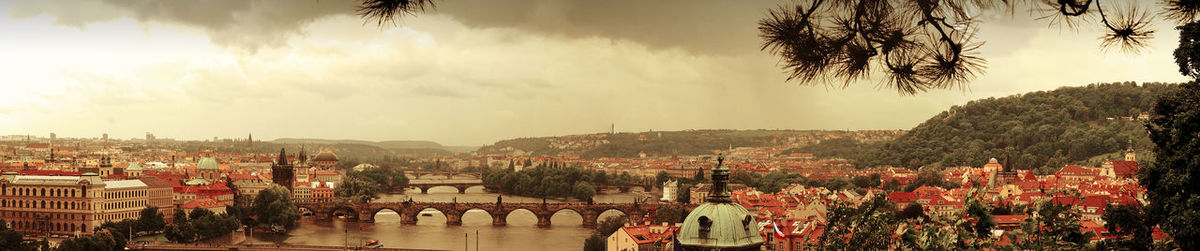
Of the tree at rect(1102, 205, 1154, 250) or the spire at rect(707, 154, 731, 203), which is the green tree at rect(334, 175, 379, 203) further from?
the tree at rect(1102, 205, 1154, 250)

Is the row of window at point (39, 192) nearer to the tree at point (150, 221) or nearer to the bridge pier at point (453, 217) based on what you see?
the tree at point (150, 221)

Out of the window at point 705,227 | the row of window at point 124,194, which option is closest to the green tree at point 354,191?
the row of window at point 124,194

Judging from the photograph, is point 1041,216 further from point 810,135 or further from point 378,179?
point 810,135

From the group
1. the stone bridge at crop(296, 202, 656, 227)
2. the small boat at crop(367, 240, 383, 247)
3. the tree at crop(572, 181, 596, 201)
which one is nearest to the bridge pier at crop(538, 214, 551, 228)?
the stone bridge at crop(296, 202, 656, 227)

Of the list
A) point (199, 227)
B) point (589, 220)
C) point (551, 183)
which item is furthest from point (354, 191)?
point (199, 227)

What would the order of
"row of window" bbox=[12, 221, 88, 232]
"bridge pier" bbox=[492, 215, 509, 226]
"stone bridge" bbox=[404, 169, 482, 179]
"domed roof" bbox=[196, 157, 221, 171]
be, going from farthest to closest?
"stone bridge" bbox=[404, 169, 482, 179], "domed roof" bbox=[196, 157, 221, 171], "bridge pier" bbox=[492, 215, 509, 226], "row of window" bbox=[12, 221, 88, 232]

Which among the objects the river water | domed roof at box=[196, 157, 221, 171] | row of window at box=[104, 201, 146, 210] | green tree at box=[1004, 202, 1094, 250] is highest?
green tree at box=[1004, 202, 1094, 250]

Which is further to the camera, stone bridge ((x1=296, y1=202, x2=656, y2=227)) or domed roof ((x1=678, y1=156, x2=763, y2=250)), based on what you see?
stone bridge ((x1=296, y1=202, x2=656, y2=227))

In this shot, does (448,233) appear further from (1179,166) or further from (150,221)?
(1179,166)
